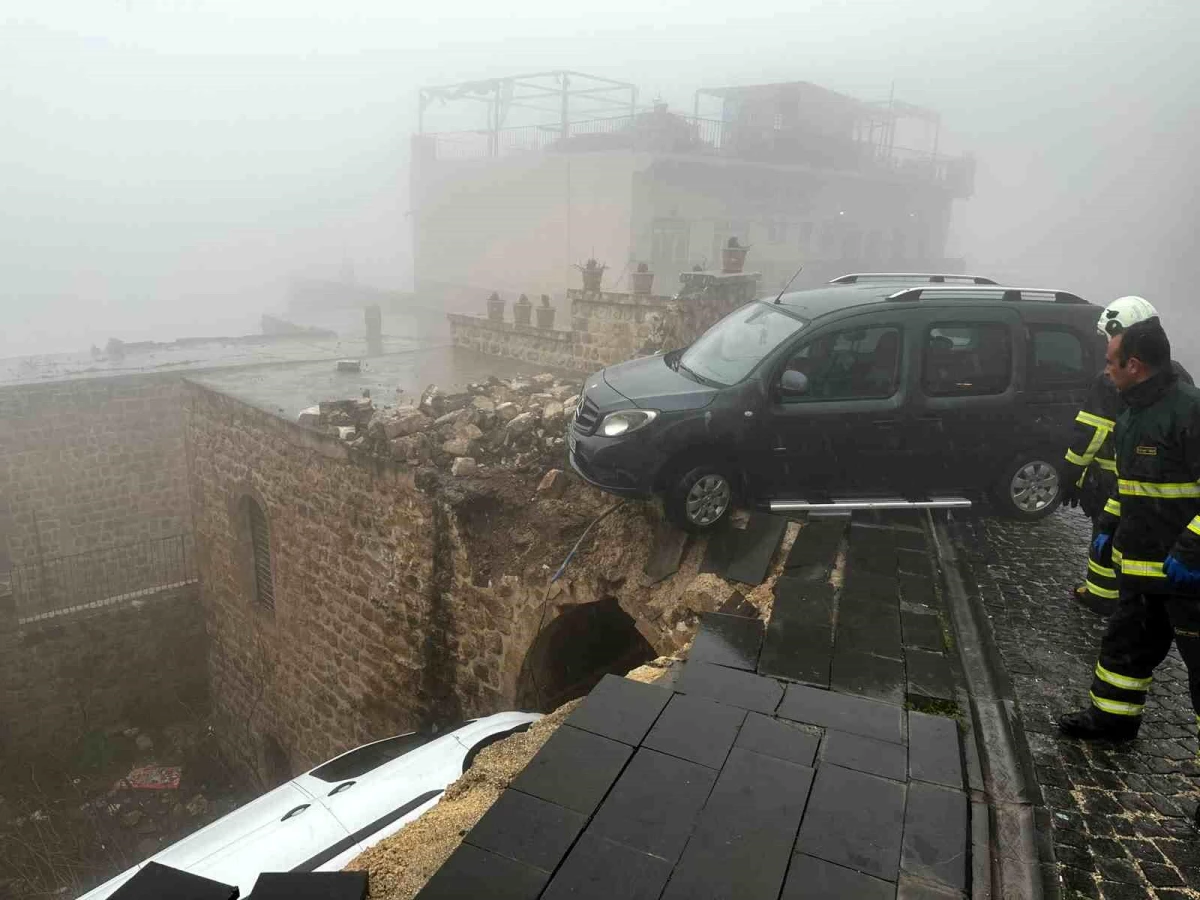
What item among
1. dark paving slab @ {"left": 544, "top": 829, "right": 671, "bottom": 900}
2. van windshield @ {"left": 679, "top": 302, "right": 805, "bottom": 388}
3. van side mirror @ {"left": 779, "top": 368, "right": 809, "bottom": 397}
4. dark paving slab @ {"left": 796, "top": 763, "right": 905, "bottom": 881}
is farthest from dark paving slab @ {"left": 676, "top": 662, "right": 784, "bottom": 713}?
van windshield @ {"left": 679, "top": 302, "right": 805, "bottom": 388}

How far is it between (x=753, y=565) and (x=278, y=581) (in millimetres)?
7276

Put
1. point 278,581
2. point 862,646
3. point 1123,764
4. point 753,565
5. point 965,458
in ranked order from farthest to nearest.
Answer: point 278,581 → point 965,458 → point 753,565 → point 862,646 → point 1123,764

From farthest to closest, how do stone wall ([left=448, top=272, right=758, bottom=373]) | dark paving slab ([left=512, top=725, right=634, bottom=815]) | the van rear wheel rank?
stone wall ([left=448, top=272, right=758, bottom=373]), the van rear wheel, dark paving slab ([left=512, top=725, right=634, bottom=815])

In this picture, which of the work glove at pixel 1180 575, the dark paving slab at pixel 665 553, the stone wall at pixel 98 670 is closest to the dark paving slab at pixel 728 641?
the dark paving slab at pixel 665 553

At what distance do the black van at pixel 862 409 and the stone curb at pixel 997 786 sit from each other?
4.91ft

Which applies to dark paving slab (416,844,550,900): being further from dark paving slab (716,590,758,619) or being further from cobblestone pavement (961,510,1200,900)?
dark paving slab (716,590,758,619)

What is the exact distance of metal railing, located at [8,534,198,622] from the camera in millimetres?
14445

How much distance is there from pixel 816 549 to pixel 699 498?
0.95 m

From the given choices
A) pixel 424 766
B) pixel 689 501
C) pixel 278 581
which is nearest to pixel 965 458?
pixel 689 501

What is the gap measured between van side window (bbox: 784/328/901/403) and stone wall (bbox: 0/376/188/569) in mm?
13989

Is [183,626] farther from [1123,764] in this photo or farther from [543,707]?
[1123,764]

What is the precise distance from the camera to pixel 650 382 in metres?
6.54

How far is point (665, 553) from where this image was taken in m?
6.47

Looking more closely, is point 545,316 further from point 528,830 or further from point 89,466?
point 528,830
